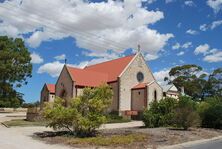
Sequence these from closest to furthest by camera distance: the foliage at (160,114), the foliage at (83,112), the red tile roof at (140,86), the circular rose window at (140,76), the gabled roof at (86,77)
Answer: the foliage at (83,112) → the foliage at (160,114) → the gabled roof at (86,77) → the red tile roof at (140,86) → the circular rose window at (140,76)

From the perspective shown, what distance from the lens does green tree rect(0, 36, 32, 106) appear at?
172 ft

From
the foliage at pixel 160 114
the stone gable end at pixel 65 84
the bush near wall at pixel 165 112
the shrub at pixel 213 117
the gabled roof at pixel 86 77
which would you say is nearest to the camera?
the bush near wall at pixel 165 112

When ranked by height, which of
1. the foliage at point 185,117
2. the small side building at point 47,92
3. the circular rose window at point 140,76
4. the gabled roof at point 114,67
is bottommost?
the foliage at point 185,117

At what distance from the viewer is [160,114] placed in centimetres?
2883

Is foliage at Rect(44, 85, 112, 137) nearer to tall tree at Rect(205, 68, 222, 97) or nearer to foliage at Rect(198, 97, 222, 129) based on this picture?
foliage at Rect(198, 97, 222, 129)

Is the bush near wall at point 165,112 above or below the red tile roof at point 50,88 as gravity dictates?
below

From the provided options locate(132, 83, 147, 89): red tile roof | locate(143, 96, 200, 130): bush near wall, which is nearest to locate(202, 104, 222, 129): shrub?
locate(143, 96, 200, 130): bush near wall

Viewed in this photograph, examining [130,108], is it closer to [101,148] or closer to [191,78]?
[101,148]

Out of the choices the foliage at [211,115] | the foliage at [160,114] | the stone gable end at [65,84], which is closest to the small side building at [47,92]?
the stone gable end at [65,84]

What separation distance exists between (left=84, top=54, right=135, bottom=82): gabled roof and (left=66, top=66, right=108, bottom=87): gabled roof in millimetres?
1292

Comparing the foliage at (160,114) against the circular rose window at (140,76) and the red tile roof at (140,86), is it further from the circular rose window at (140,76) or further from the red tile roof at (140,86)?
the circular rose window at (140,76)

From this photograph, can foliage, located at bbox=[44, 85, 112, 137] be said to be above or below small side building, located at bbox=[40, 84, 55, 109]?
below

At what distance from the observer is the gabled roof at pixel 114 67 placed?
4822cm

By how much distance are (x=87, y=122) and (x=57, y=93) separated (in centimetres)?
3006
